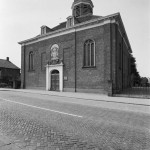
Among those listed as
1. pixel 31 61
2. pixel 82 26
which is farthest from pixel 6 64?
pixel 82 26

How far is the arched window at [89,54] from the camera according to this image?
768 inches

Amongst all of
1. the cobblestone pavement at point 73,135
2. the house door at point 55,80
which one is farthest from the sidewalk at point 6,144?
the house door at point 55,80

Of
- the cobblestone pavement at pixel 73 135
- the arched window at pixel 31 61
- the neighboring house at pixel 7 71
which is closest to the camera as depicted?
the cobblestone pavement at pixel 73 135

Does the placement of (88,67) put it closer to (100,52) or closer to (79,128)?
Answer: (100,52)

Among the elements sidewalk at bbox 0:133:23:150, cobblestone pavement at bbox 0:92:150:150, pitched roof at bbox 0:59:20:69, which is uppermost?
pitched roof at bbox 0:59:20:69

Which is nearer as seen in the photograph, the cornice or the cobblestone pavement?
the cobblestone pavement

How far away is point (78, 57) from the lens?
67.1 ft

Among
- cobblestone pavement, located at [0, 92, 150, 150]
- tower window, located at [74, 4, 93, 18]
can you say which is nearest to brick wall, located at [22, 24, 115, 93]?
tower window, located at [74, 4, 93, 18]

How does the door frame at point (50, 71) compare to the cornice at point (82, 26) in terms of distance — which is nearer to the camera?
the cornice at point (82, 26)

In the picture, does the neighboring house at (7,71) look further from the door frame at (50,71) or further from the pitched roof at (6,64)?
the door frame at (50,71)

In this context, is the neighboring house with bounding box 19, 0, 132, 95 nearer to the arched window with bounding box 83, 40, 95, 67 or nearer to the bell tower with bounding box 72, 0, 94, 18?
the arched window with bounding box 83, 40, 95, 67

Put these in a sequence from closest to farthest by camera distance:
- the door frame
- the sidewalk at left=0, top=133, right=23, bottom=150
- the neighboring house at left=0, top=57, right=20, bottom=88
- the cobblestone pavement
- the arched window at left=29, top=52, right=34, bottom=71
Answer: the sidewalk at left=0, top=133, right=23, bottom=150, the cobblestone pavement, the door frame, the arched window at left=29, top=52, right=34, bottom=71, the neighboring house at left=0, top=57, right=20, bottom=88

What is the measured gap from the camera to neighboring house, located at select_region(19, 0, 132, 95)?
58.2 feet

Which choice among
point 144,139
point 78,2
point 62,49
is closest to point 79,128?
point 144,139
